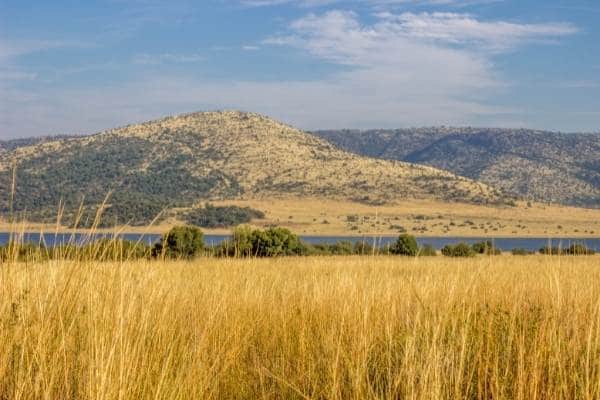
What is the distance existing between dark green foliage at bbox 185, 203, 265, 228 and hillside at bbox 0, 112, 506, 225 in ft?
28.5

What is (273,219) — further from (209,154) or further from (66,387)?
(66,387)

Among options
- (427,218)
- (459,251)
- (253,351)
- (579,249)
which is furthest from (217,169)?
(253,351)

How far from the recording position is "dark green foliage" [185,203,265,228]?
70.6 metres

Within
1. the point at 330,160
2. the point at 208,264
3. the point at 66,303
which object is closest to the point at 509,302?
the point at 66,303

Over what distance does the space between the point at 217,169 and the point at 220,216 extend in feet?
123

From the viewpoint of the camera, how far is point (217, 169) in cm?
10950

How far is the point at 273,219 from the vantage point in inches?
3024

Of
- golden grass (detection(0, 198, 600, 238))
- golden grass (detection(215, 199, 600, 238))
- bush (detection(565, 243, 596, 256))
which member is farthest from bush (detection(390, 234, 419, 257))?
golden grass (detection(215, 199, 600, 238))

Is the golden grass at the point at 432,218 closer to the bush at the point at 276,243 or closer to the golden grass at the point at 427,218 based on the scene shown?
the golden grass at the point at 427,218

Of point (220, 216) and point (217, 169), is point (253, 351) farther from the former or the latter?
point (217, 169)

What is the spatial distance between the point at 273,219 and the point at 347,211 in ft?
38.7

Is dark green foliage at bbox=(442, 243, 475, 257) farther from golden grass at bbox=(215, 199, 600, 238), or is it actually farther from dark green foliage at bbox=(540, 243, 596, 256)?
golden grass at bbox=(215, 199, 600, 238)

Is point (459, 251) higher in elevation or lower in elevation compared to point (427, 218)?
higher

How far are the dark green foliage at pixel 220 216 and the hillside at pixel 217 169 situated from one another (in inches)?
342
